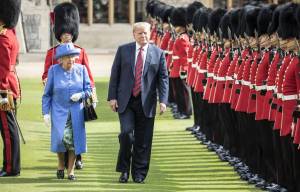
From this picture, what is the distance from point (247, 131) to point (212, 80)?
6.32 feet

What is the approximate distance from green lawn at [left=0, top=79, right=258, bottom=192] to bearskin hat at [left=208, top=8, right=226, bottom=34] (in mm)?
1397

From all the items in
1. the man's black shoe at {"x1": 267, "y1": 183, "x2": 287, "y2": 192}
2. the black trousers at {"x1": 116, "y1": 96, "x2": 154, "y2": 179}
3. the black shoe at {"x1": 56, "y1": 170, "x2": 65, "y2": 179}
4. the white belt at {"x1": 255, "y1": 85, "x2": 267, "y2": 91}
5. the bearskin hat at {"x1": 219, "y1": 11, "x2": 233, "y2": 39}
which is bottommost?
the black shoe at {"x1": 56, "y1": 170, "x2": 65, "y2": 179}

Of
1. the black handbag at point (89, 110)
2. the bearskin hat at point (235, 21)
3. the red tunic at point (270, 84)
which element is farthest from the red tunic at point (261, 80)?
the black handbag at point (89, 110)

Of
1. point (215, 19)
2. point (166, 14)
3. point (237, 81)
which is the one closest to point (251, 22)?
point (237, 81)

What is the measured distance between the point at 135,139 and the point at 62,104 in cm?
78

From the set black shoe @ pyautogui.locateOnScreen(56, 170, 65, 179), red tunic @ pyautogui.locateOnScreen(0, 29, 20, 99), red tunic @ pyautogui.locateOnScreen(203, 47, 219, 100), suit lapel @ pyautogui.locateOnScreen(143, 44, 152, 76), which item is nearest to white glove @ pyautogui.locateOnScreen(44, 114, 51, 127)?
black shoe @ pyautogui.locateOnScreen(56, 170, 65, 179)

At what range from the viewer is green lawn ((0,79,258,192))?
11766mm

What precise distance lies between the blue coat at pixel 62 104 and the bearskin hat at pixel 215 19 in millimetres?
3067

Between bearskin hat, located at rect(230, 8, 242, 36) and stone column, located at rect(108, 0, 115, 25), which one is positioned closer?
bearskin hat, located at rect(230, 8, 242, 36)

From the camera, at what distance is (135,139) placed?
39.8 ft

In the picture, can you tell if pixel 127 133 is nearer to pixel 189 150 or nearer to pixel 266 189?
pixel 266 189

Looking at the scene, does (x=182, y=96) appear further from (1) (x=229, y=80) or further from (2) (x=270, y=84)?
(2) (x=270, y=84)

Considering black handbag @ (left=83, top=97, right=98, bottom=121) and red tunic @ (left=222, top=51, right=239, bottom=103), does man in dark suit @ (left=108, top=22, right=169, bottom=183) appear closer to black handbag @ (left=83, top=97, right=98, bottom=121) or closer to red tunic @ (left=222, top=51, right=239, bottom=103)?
black handbag @ (left=83, top=97, right=98, bottom=121)

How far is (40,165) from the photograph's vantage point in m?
13.3
